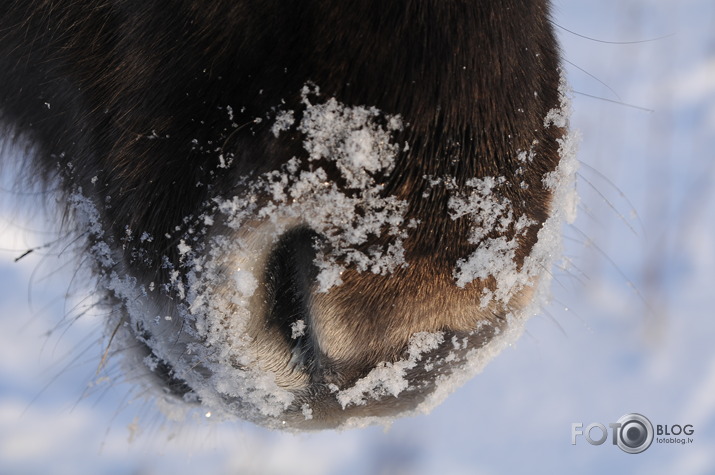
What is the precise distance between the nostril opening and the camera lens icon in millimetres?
2064

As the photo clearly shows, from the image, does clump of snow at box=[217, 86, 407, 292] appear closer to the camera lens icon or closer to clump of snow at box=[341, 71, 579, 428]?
clump of snow at box=[341, 71, 579, 428]

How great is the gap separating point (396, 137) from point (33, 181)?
104cm

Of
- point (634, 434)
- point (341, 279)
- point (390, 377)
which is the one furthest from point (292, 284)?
point (634, 434)

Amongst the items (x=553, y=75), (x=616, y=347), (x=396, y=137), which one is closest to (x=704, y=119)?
(x=616, y=347)

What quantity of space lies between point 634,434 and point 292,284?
2212mm

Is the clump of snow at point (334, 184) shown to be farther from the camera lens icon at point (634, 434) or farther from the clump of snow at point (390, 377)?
the camera lens icon at point (634, 434)

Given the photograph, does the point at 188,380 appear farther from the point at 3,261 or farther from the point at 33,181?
the point at 3,261

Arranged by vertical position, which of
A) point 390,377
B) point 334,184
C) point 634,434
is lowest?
point 390,377

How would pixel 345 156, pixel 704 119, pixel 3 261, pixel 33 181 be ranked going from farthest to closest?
1. pixel 704 119
2. pixel 3 261
3. pixel 33 181
4. pixel 345 156

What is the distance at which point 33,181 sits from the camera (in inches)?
57.7

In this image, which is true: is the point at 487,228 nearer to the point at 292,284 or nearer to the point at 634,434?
the point at 292,284

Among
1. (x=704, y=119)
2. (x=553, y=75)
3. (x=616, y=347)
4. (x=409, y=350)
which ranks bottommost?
(x=409, y=350)

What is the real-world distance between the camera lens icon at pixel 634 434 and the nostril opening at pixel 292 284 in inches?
81.2

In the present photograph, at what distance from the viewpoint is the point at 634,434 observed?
255 cm
